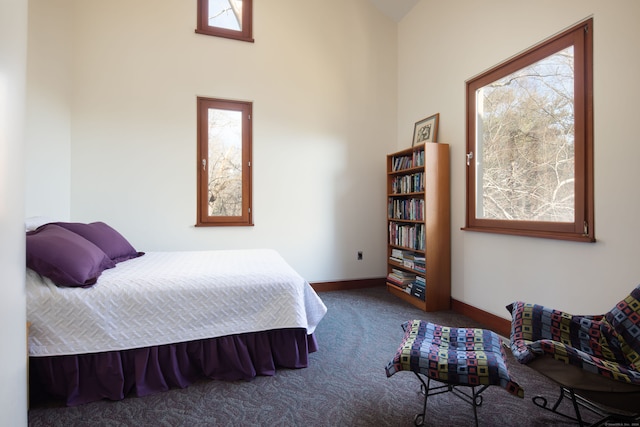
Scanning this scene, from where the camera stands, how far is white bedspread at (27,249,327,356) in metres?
1.71

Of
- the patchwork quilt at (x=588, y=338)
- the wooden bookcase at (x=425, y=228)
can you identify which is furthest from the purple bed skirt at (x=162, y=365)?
the wooden bookcase at (x=425, y=228)

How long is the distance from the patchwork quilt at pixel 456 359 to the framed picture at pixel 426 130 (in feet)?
7.69

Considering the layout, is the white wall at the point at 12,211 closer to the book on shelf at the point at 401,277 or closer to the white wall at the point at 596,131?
the white wall at the point at 596,131

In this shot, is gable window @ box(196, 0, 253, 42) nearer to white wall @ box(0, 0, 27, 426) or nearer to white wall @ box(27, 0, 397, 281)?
white wall @ box(27, 0, 397, 281)

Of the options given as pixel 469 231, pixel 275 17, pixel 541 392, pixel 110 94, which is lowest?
pixel 541 392

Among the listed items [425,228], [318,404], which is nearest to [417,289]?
[425,228]

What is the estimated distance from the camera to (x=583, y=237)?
2.09m

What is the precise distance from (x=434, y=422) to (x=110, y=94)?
13.0ft

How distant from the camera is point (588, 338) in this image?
1.62 meters

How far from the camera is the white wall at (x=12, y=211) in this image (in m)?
1.14

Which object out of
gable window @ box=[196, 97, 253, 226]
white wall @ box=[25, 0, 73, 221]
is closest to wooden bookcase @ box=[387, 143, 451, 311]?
gable window @ box=[196, 97, 253, 226]

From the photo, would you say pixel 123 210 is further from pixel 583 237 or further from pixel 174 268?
pixel 583 237

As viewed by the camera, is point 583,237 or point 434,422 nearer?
point 434,422

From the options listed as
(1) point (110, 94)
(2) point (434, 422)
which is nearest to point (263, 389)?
(2) point (434, 422)
